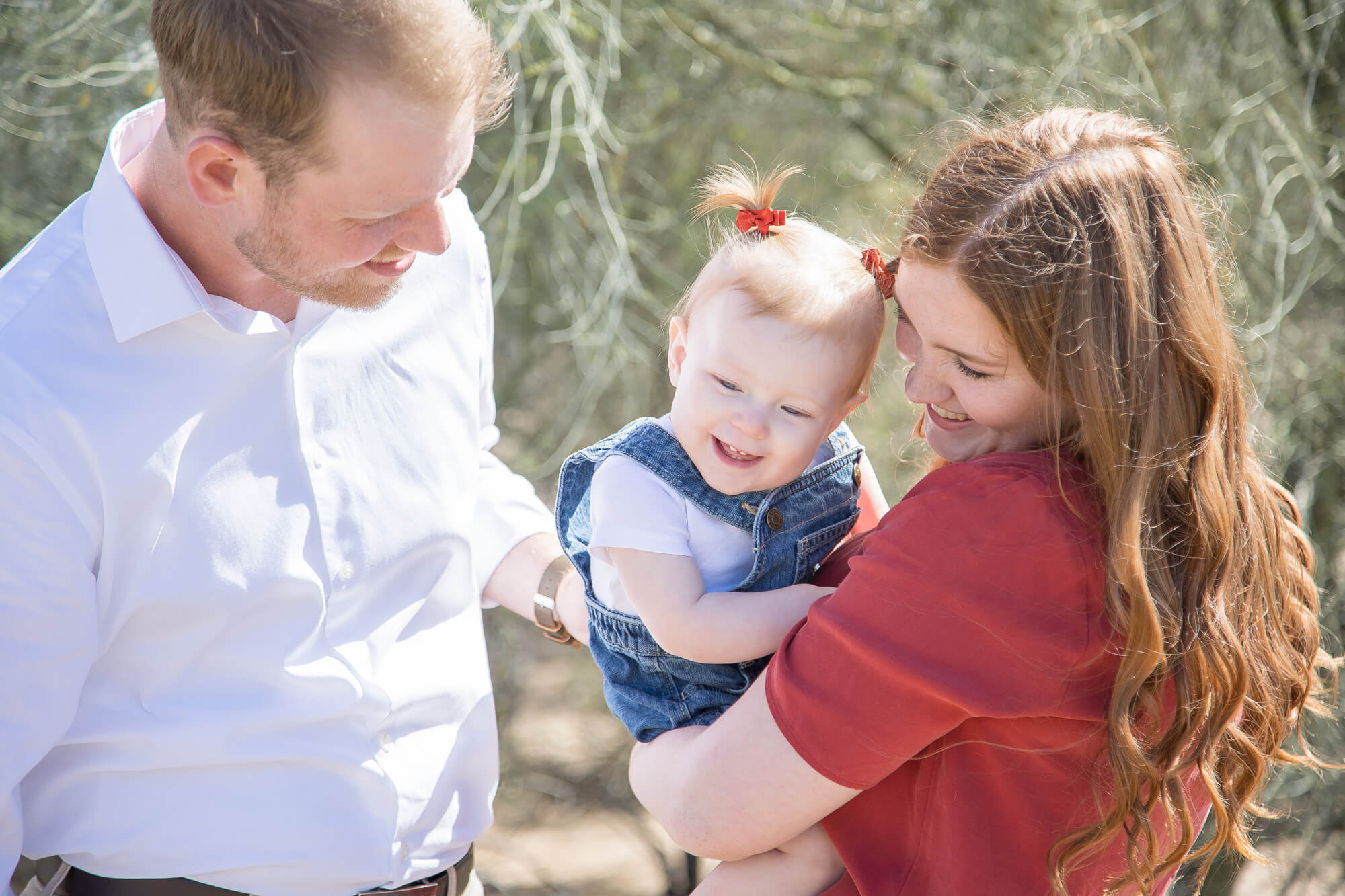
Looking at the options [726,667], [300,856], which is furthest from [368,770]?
[726,667]

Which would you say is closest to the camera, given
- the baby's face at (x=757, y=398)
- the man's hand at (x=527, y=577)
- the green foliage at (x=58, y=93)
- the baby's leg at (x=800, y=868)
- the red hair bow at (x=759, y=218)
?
the baby's leg at (x=800, y=868)

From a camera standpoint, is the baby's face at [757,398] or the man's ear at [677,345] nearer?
the baby's face at [757,398]

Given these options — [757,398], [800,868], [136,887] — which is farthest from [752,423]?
[136,887]

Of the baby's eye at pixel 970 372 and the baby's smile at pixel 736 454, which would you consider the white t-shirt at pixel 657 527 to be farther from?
the baby's eye at pixel 970 372

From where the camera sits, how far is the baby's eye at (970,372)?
128 cm

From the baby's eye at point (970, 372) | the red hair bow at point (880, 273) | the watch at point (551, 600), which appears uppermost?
the baby's eye at point (970, 372)

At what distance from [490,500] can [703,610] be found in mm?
614

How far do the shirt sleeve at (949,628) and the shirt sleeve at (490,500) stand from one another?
2.61ft

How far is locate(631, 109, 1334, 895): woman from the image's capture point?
115 cm

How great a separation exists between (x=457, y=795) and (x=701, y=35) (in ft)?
8.85

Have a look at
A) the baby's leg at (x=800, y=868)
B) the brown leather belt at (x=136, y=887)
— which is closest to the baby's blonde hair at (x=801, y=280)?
the baby's leg at (x=800, y=868)

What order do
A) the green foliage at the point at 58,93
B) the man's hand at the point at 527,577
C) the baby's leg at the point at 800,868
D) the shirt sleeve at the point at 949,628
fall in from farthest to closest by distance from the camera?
the green foliage at the point at 58,93
the man's hand at the point at 527,577
the baby's leg at the point at 800,868
the shirt sleeve at the point at 949,628

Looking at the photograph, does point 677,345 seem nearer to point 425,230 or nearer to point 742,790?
point 425,230

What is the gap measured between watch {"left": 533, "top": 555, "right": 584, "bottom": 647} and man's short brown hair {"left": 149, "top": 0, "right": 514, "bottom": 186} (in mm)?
814
